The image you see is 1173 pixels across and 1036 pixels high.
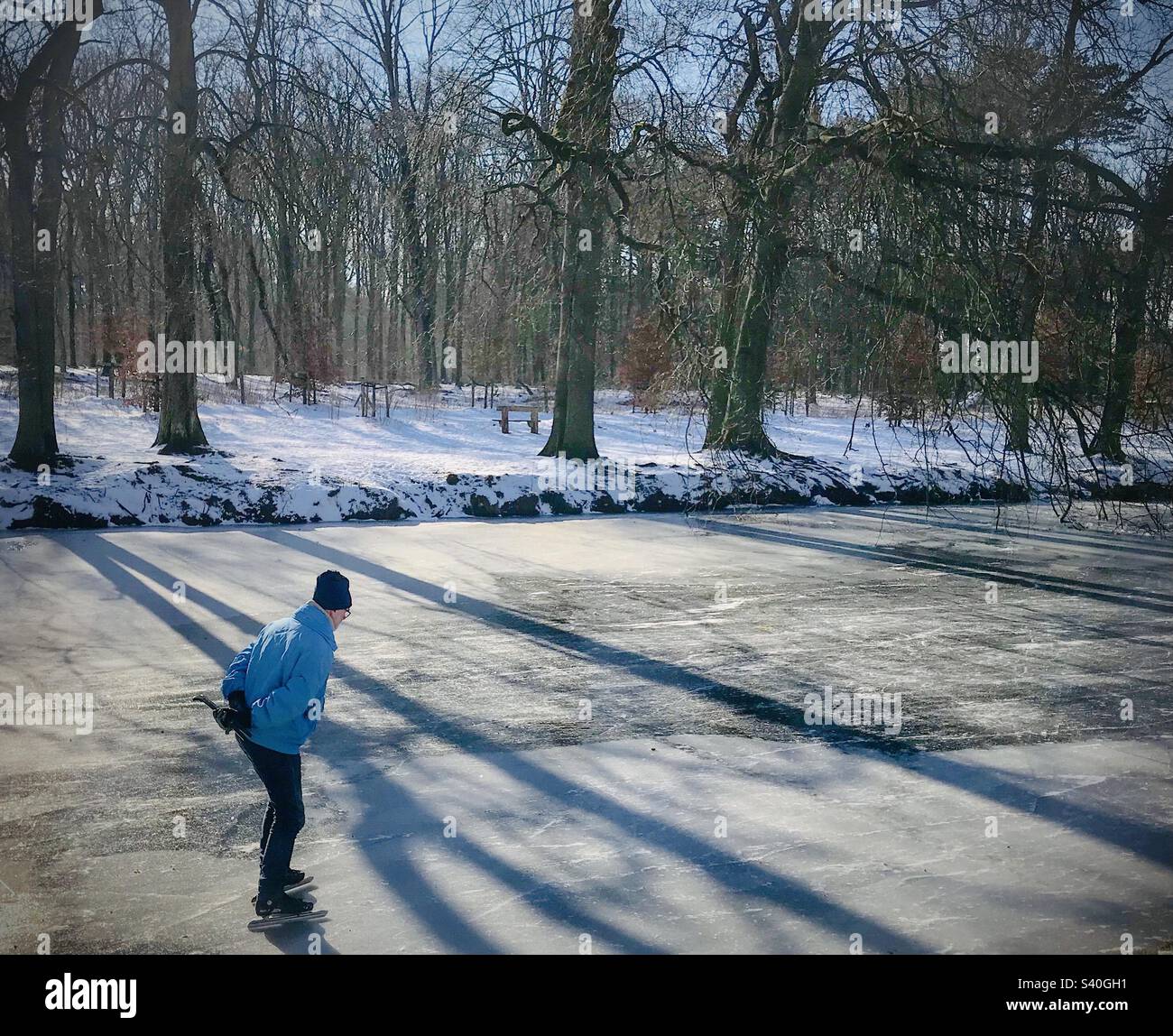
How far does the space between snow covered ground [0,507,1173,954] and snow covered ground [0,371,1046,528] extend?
1.83 m

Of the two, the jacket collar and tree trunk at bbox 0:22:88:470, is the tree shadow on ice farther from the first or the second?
tree trunk at bbox 0:22:88:470

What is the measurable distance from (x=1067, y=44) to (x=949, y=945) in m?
9.06

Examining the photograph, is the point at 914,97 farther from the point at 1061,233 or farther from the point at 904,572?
the point at 904,572

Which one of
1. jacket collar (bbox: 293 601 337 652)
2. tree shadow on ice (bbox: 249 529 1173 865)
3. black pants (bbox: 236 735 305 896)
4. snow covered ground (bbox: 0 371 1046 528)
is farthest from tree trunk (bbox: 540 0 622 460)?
black pants (bbox: 236 735 305 896)

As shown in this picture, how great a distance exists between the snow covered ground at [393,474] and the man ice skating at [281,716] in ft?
17.4

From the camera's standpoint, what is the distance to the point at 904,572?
14523 millimetres

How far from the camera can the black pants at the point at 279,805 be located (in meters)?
4.96

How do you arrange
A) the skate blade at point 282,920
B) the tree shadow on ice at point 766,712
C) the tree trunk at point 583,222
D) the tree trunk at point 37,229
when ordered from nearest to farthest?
the skate blade at point 282,920 → the tree shadow on ice at point 766,712 → the tree trunk at point 583,222 → the tree trunk at point 37,229

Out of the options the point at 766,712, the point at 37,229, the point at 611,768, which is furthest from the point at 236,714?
the point at 37,229

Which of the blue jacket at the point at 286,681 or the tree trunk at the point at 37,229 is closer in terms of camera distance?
the blue jacket at the point at 286,681

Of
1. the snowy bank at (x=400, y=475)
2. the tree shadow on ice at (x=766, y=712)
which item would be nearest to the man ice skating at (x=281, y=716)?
the tree shadow on ice at (x=766, y=712)

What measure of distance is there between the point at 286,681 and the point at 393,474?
14735 mm

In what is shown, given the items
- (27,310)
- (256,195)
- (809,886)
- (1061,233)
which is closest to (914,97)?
(1061,233)

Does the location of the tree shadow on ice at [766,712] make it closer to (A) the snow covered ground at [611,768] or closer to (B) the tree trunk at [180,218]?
(A) the snow covered ground at [611,768]
